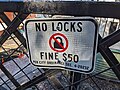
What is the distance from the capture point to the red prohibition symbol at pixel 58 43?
0.93m

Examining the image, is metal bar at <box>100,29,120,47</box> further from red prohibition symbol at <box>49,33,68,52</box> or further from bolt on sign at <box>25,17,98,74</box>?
red prohibition symbol at <box>49,33,68,52</box>

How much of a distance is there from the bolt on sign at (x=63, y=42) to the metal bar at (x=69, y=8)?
3cm

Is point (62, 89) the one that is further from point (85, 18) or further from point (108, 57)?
point (85, 18)

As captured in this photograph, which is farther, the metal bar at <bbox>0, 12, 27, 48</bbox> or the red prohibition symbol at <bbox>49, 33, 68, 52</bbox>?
the metal bar at <bbox>0, 12, 27, 48</bbox>

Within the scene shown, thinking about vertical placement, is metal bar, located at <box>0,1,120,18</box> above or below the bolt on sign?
above

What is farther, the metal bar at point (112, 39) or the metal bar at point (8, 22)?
the metal bar at point (8, 22)

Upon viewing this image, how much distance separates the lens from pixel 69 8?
2.94 ft

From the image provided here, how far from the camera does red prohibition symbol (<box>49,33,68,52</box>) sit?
3.06 feet

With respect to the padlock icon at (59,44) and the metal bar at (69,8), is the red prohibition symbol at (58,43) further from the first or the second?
the metal bar at (69,8)

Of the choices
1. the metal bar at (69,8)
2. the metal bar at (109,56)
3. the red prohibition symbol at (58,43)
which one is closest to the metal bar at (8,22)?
the metal bar at (69,8)

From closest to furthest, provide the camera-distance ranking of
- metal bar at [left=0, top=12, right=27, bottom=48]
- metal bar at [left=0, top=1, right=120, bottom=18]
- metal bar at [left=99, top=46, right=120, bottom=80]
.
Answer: metal bar at [left=0, top=1, right=120, bottom=18]
metal bar at [left=99, top=46, right=120, bottom=80]
metal bar at [left=0, top=12, right=27, bottom=48]

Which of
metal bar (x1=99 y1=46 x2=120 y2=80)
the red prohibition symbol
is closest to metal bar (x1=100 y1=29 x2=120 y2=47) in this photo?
metal bar (x1=99 y1=46 x2=120 y2=80)

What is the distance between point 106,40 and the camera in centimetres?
90

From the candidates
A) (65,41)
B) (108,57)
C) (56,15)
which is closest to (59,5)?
(56,15)
